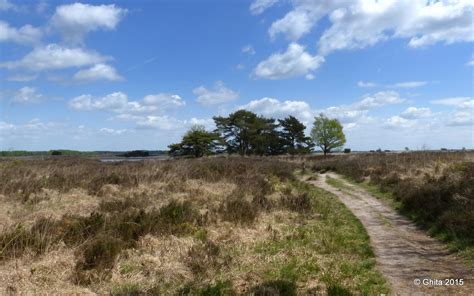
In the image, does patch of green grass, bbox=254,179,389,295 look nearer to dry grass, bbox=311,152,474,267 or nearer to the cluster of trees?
dry grass, bbox=311,152,474,267

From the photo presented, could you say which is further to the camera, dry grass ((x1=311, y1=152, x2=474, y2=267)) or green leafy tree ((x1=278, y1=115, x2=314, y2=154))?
green leafy tree ((x1=278, y1=115, x2=314, y2=154))

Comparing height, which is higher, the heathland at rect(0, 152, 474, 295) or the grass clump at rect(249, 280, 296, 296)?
the heathland at rect(0, 152, 474, 295)

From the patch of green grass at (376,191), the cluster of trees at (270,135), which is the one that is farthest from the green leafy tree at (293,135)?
the patch of green grass at (376,191)

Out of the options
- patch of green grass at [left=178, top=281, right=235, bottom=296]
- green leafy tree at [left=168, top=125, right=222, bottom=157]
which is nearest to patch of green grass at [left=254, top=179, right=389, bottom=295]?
patch of green grass at [left=178, top=281, right=235, bottom=296]

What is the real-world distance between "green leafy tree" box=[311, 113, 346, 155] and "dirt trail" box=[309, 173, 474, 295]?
2322 inches

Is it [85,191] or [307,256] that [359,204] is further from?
[85,191]

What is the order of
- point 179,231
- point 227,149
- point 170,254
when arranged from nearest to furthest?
point 170,254
point 179,231
point 227,149

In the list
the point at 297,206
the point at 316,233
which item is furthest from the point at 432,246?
the point at 297,206

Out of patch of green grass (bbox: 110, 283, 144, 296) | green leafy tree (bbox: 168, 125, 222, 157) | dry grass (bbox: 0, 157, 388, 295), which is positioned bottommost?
patch of green grass (bbox: 110, 283, 144, 296)

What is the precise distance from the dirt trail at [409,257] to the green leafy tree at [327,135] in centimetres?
5899

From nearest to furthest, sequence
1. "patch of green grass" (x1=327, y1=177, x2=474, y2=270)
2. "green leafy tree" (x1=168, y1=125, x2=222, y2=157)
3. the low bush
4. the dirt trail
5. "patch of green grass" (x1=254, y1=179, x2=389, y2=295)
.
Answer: the dirt trail
"patch of green grass" (x1=254, y1=179, x2=389, y2=295)
"patch of green grass" (x1=327, y1=177, x2=474, y2=270)
the low bush
"green leafy tree" (x1=168, y1=125, x2=222, y2=157)

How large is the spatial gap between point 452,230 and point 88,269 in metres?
7.82

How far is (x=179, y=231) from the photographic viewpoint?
9258 mm

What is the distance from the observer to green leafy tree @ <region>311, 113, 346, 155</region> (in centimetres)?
7062
